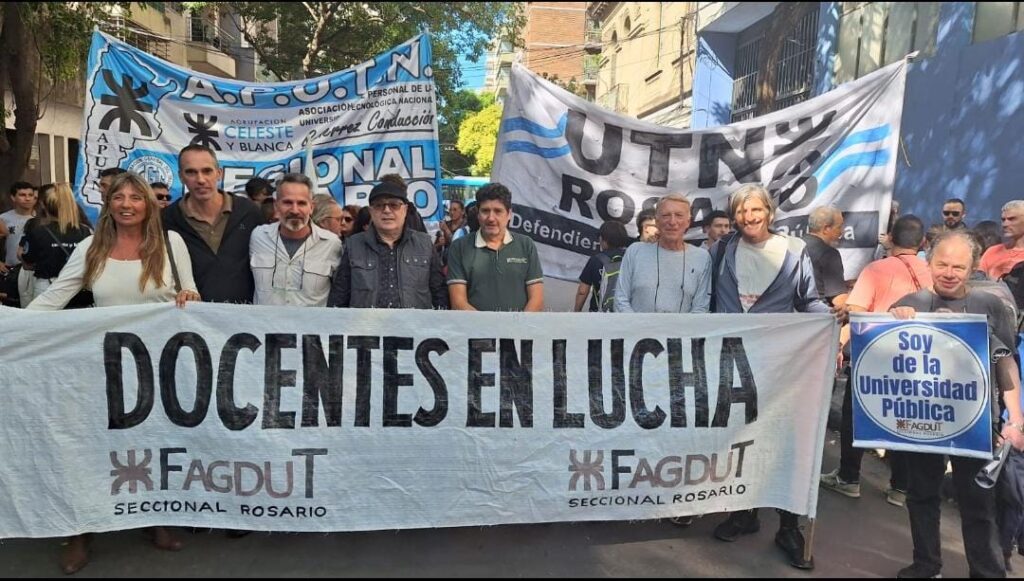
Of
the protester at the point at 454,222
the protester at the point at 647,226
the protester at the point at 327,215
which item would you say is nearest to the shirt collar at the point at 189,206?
the protester at the point at 327,215

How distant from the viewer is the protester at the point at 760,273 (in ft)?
11.7

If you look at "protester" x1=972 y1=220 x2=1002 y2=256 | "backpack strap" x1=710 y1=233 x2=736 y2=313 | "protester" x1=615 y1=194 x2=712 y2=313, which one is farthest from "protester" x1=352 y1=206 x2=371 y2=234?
"protester" x1=972 y1=220 x2=1002 y2=256

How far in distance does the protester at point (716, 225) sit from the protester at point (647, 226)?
477 millimetres

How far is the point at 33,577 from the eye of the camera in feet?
10.1

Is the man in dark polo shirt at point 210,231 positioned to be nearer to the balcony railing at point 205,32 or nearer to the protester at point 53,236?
the protester at point 53,236

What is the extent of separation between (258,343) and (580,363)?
155cm

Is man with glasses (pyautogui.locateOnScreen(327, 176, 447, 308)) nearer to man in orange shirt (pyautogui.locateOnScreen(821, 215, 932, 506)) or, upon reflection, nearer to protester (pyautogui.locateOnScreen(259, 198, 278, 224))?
protester (pyautogui.locateOnScreen(259, 198, 278, 224))

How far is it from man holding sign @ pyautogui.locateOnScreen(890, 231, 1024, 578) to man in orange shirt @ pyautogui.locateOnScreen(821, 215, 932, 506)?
0.60m

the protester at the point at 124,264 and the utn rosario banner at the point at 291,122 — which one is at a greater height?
the utn rosario banner at the point at 291,122

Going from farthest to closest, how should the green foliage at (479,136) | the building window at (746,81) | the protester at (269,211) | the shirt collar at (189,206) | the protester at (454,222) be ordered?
1. the green foliage at (479,136)
2. the building window at (746,81)
3. the protester at (454,222)
4. the protester at (269,211)
5. the shirt collar at (189,206)

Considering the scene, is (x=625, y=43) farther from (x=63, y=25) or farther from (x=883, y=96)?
(x=883, y=96)

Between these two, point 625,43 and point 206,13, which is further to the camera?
point 625,43

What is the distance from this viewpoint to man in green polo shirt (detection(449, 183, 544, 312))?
383 cm

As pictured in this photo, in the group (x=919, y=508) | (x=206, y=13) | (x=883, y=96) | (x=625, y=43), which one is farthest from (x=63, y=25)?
(x=625, y=43)
